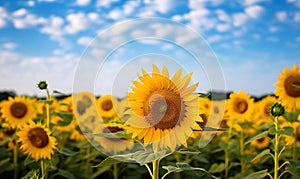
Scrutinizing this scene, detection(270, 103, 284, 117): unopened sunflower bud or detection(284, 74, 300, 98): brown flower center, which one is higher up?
detection(284, 74, 300, 98): brown flower center

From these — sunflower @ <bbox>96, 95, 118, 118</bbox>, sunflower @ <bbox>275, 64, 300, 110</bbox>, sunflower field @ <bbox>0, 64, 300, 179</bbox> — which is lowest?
sunflower field @ <bbox>0, 64, 300, 179</bbox>

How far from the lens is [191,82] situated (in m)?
2.04

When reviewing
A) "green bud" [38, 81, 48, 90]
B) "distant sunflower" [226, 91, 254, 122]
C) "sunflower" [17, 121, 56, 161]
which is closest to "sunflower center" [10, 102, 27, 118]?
"sunflower" [17, 121, 56, 161]

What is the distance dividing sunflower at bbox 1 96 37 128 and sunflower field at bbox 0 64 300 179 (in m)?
0.01

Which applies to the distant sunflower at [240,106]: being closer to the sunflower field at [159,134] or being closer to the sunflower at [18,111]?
the sunflower field at [159,134]

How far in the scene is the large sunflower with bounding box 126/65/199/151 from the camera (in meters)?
2.03

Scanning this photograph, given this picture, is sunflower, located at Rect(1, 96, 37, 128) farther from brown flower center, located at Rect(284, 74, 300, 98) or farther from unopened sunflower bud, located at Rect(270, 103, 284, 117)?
unopened sunflower bud, located at Rect(270, 103, 284, 117)

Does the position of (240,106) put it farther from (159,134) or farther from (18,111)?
(159,134)

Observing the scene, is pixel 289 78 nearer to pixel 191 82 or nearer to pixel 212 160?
pixel 212 160

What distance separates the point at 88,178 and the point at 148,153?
275 centimetres

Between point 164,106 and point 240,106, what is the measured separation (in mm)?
3518

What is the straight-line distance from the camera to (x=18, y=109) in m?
5.41

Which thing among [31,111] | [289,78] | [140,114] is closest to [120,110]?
[140,114]

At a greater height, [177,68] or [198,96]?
[177,68]
